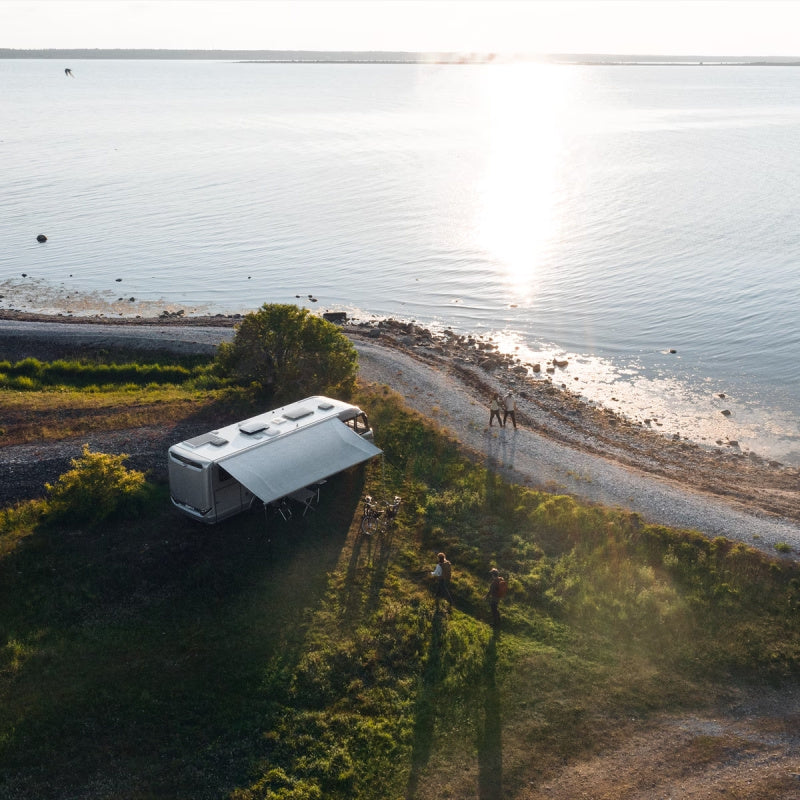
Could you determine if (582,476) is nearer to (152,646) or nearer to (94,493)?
(152,646)

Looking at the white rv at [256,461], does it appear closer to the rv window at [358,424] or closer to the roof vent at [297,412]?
the roof vent at [297,412]

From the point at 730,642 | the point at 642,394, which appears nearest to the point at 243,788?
the point at 730,642

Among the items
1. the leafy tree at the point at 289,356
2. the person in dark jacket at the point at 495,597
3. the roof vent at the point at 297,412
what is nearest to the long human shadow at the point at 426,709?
the person in dark jacket at the point at 495,597

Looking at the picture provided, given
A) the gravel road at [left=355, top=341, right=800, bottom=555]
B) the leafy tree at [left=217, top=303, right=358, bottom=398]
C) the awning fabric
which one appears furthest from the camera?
the leafy tree at [left=217, top=303, right=358, bottom=398]

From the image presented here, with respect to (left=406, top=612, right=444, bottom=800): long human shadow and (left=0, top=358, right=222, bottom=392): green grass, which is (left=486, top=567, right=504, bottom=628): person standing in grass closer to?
(left=406, top=612, right=444, bottom=800): long human shadow

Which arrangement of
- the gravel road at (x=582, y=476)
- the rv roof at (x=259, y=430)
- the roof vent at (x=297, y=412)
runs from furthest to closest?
the roof vent at (x=297, y=412)
the gravel road at (x=582, y=476)
the rv roof at (x=259, y=430)

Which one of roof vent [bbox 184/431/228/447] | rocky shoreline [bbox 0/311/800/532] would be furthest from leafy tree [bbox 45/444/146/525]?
rocky shoreline [bbox 0/311/800/532]

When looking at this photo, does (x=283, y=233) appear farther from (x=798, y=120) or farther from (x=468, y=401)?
(x=798, y=120)

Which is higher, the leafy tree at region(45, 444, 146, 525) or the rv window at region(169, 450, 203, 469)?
the rv window at region(169, 450, 203, 469)
